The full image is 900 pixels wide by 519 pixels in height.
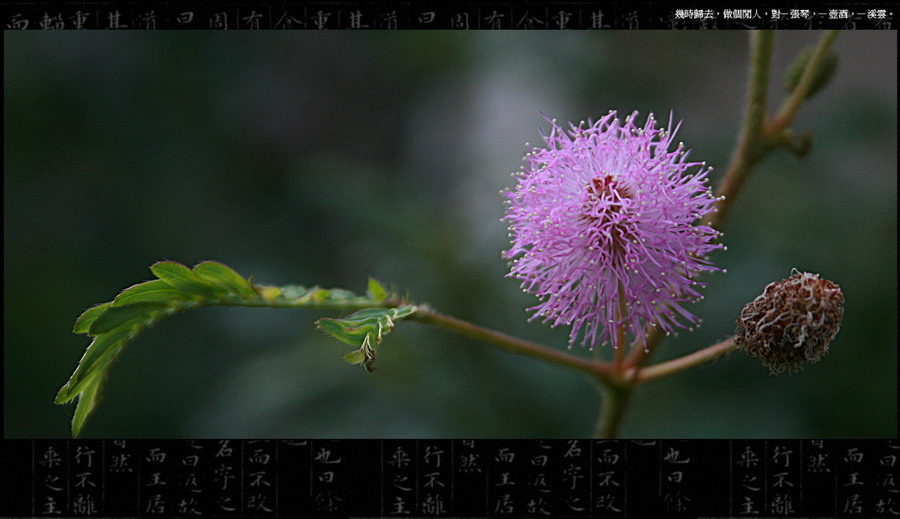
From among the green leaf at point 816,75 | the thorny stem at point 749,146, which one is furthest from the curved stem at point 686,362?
the green leaf at point 816,75

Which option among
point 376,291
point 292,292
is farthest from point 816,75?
point 292,292

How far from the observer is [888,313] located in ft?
8.68

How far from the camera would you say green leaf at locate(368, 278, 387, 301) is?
1585mm

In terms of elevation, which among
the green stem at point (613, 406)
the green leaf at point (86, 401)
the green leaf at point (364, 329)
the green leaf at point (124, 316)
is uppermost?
the green leaf at point (124, 316)

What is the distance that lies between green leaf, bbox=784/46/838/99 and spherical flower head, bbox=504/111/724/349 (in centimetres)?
50

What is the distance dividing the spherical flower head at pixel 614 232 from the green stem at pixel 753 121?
237mm

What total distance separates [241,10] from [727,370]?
188 centimetres

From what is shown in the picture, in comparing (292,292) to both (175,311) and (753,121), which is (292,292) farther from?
(753,121)

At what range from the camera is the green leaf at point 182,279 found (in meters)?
1.46

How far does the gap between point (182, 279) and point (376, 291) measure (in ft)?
1.21

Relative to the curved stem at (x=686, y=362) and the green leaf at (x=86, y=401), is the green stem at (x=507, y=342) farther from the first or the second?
the green leaf at (x=86, y=401)

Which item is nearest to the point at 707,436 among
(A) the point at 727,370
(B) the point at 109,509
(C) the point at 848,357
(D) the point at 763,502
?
(A) the point at 727,370

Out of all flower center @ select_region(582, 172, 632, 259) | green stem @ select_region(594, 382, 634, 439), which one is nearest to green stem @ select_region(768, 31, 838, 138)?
flower center @ select_region(582, 172, 632, 259)

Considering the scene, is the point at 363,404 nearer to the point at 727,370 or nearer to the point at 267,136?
the point at 727,370
